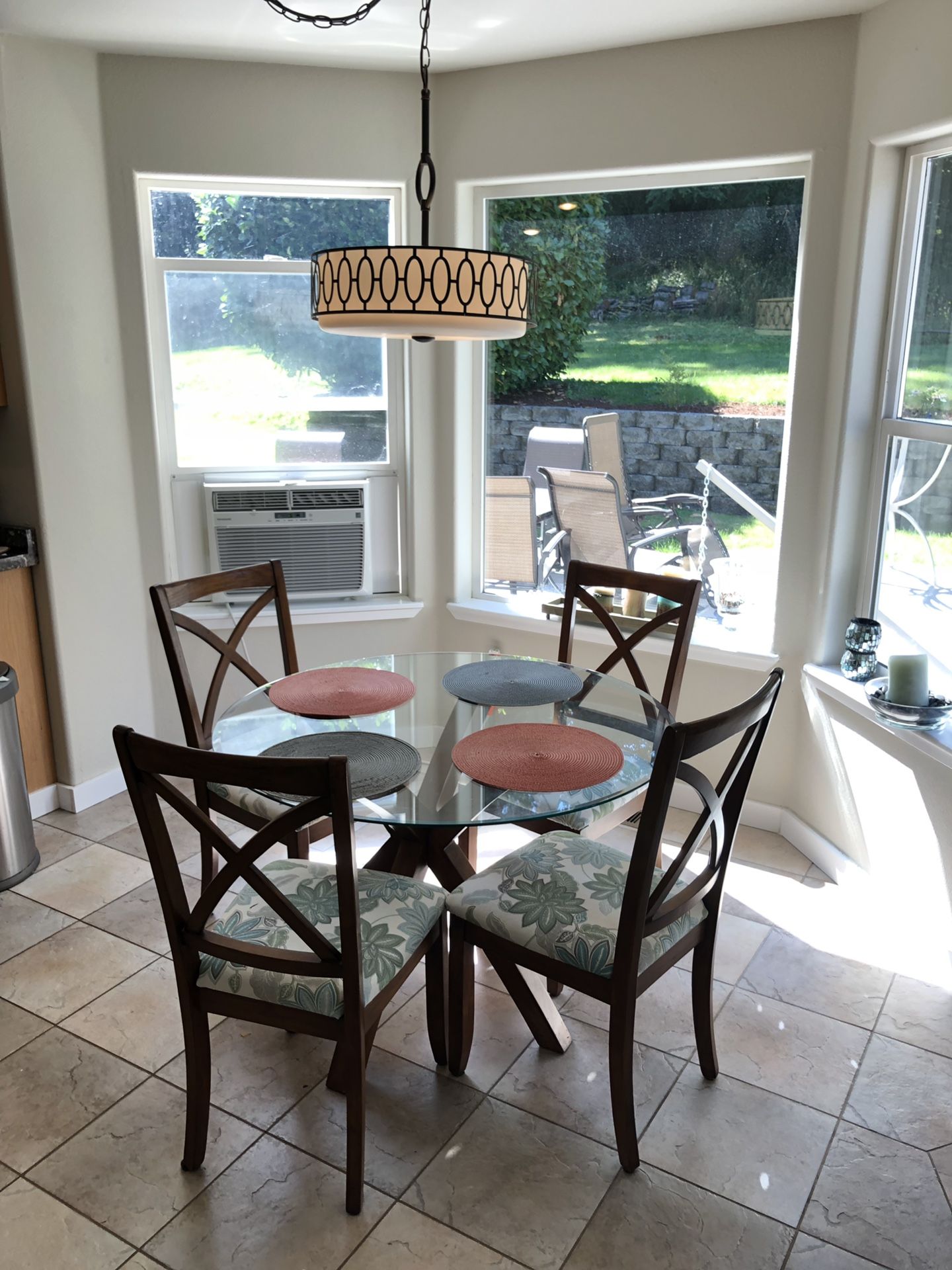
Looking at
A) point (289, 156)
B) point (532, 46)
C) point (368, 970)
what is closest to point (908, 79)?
point (532, 46)

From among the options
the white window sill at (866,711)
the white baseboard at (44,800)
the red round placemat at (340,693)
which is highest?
the red round placemat at (340,693)

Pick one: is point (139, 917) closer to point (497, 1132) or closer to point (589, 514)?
point (497, 1132)

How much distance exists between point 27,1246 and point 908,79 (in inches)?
129

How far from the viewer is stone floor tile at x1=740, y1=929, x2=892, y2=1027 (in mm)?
2469

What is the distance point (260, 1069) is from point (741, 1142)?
1053mm

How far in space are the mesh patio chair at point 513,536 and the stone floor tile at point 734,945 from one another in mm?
1491

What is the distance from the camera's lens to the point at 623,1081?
6.20ft

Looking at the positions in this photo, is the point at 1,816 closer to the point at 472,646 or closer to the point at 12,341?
the point at 12,341

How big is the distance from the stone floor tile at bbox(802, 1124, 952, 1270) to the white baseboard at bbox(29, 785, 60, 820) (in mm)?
2695

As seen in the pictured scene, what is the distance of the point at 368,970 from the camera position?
6.02ft

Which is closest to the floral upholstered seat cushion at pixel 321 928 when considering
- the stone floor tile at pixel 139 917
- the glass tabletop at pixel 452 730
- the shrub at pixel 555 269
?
the glass tabletop at pixel 452 730

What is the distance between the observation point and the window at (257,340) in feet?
11.3

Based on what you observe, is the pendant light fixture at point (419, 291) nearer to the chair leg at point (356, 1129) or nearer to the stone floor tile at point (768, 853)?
the chair leg at point (356, 1129)

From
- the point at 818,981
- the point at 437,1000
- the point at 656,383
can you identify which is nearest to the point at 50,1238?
the point at 437,1000
